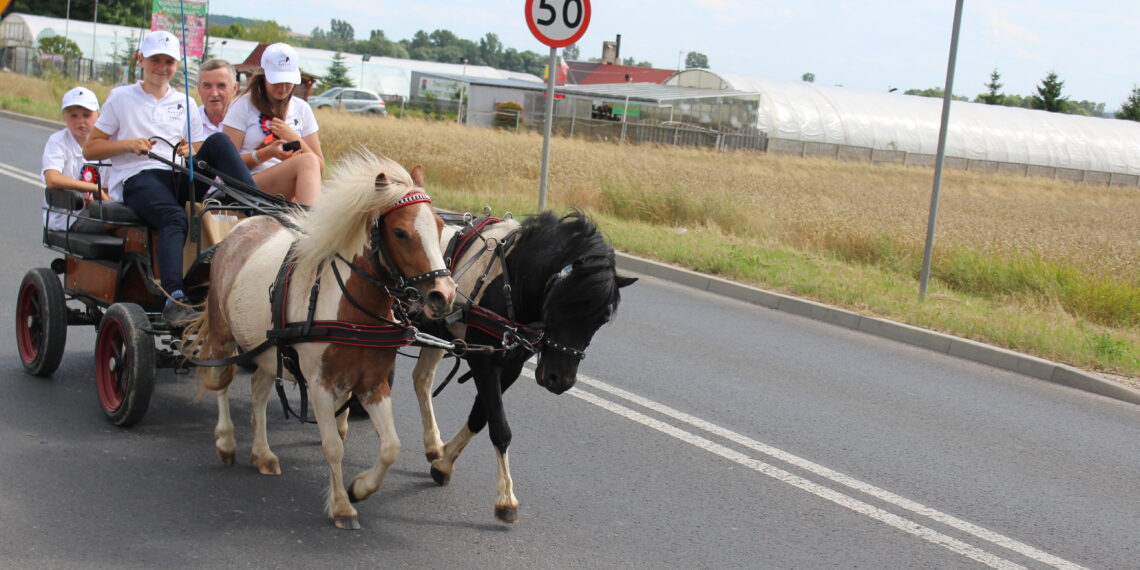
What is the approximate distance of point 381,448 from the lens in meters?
4.61

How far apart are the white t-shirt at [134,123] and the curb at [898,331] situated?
7.10m

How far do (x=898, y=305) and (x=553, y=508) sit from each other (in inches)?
279

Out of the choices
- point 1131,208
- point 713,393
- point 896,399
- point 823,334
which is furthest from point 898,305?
point 1131,208

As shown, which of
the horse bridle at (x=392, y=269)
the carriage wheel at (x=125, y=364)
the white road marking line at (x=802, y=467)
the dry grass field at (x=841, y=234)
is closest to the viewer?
the horse bridle at (x=392, y=269)

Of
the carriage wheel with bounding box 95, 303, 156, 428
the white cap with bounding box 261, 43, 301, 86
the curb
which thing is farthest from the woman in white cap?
the curb

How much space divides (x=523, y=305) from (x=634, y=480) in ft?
4.10

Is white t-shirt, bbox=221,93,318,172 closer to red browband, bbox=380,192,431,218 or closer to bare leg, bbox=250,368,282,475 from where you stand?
bare leg, bbox=250,368,282,475

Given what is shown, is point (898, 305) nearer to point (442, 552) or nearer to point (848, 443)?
point (848, 443)

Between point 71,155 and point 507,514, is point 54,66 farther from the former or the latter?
point 507,514

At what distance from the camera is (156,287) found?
607 centimetres

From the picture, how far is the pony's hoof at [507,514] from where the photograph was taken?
16.1 ft

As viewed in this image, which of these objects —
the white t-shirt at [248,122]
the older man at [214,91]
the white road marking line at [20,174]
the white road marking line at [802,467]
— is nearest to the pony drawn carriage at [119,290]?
the white t-shirt at [248,122]

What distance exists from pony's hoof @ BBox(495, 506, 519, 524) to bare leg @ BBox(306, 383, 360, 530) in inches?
26.2

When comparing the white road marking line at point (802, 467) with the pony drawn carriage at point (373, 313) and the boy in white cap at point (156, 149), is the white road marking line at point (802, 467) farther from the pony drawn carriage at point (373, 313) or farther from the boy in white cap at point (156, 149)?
the boy in white cap at point (156, 149)
